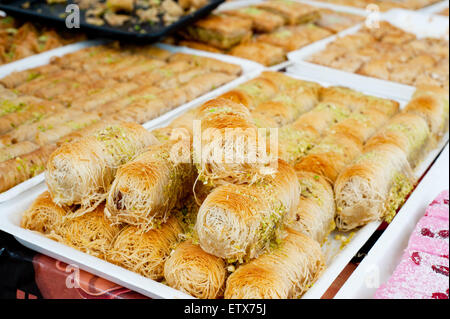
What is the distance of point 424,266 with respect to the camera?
238 cm

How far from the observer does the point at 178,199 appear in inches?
91.9

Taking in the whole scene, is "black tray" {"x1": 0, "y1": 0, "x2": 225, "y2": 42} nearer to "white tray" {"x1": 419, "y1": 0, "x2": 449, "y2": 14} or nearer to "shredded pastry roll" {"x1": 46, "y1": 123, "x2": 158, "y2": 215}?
"shredded pastry roll" {"x1": 46, "y1": 123, "x2": 158, "y2": 215}

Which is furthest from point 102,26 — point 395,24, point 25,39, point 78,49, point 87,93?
point 395,24

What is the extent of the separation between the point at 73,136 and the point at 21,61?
185 cm

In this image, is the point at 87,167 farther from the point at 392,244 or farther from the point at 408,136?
the point at 408,136

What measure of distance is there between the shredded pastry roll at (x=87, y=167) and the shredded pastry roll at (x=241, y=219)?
23.2 inches

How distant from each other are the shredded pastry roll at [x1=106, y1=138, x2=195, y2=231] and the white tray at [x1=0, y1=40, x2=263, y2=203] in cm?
82

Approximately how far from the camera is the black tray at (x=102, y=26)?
15.3 ft

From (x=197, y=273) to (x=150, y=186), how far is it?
456 millimetres

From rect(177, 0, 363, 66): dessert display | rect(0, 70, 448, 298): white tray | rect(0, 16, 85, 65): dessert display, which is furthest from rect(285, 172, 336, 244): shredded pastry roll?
rect(0, 16, 85, 65): dessert display

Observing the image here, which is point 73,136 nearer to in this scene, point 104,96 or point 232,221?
point 104,96

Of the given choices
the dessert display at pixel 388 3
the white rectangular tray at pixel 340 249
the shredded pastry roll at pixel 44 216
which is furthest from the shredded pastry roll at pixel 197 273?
the dessert display at pixel 388 3

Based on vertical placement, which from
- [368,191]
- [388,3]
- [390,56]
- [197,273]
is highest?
Result: [388,3]

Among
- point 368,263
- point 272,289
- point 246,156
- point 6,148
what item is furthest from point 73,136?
point 368,263
